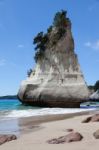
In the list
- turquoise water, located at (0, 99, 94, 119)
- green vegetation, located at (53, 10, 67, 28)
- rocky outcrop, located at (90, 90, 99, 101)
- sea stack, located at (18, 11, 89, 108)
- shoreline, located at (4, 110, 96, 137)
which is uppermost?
green vegetation, located at (53, 10, 67, 28)

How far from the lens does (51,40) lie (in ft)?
141

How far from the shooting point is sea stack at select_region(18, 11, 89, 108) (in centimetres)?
3803

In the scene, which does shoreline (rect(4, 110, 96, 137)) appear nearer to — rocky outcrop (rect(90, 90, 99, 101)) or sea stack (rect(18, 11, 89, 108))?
sea stack (rect(18, 11, 89, 108))

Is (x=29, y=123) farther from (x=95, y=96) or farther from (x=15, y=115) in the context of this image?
(x=95, y=96)

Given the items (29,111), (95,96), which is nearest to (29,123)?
(29,111)

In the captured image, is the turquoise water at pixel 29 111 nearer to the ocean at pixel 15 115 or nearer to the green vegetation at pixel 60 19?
the ocean at pixel 15 115

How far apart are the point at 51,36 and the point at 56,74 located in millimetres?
4880

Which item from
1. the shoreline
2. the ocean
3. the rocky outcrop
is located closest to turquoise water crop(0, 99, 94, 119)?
the ocean

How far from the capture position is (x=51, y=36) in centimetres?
4306

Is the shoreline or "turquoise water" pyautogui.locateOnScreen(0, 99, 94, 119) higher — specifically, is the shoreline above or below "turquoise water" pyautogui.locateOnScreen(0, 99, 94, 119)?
above

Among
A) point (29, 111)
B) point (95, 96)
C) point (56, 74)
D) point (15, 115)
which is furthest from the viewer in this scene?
point (95, 96)

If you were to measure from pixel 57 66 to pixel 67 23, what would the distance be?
5.08 m

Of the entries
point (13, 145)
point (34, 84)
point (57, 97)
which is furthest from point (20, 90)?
point (13, 145)

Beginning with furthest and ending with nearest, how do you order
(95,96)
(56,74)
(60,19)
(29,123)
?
1. (95,96)
2. (60,19)
3. (56,74)
4. (29,123)
